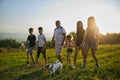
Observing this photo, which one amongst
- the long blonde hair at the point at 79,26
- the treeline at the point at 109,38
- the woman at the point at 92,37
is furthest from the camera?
the treeline at the point at 109,38

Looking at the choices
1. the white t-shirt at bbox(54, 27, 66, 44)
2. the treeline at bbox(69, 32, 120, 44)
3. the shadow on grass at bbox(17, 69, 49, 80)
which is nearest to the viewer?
the shadow on grass at bbox(17, 69, 49, 80)

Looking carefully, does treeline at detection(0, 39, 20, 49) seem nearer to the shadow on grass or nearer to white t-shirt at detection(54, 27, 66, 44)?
white t-shirt at detection(54, 27, 66, 44)

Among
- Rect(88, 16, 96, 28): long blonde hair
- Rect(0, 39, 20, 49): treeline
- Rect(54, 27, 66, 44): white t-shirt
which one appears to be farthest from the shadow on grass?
Rect(0, 39, 20, 49): treeline

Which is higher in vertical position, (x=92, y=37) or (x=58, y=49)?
(x=92, y=37)

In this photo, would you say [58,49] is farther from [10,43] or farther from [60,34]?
[10,43]

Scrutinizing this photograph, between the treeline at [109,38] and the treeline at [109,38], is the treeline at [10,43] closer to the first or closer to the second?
the treeline at [109,38]

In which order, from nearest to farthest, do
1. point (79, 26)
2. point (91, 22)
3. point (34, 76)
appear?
point (91, 22) < point (34, 76) < point (79, 26)

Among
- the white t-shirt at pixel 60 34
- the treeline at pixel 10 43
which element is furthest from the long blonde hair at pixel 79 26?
the treeline at pixel 10 43

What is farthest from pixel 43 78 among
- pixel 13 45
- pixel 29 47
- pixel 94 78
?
pixel 13 45

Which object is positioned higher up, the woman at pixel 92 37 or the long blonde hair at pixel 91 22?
the long blonde hair at pixel 91 22

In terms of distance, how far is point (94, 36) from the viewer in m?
12.5

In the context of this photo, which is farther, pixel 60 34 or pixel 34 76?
pixel 60 34

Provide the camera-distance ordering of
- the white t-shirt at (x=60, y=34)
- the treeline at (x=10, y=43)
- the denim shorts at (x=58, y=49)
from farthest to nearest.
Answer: the treeline at (x=10, y=43) → the white t-shirt at (x=60, y=34) → the denim shorts at (x=58, y=49)

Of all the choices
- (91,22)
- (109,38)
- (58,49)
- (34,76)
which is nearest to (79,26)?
(91,22)
